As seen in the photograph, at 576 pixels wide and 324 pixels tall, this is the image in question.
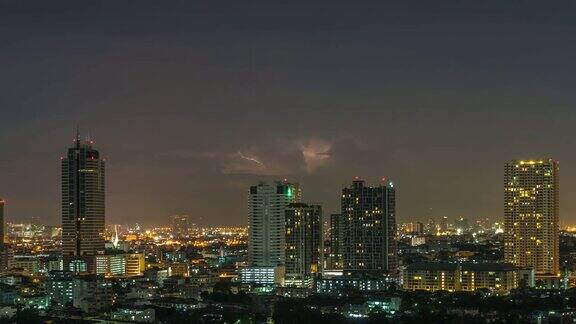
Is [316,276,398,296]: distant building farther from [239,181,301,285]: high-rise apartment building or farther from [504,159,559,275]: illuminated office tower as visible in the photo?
[504,159,559,275]: illuminated office tower

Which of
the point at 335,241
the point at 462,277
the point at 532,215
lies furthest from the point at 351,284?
the point at 532,215

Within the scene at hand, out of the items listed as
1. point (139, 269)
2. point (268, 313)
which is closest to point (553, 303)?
point (268, 313)

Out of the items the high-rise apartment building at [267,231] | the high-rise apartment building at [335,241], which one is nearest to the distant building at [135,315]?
the high-rise apartment building at [267,231]

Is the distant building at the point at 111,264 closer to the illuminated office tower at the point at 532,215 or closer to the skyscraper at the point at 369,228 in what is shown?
the skyscraper at the point at 369,228

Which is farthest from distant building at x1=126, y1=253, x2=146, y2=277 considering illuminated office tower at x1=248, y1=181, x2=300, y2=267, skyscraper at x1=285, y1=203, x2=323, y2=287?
skyscraper at x1=285, y1=203, x2=323, y2=287

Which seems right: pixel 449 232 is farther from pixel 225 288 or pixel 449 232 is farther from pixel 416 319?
pixel 416 319
